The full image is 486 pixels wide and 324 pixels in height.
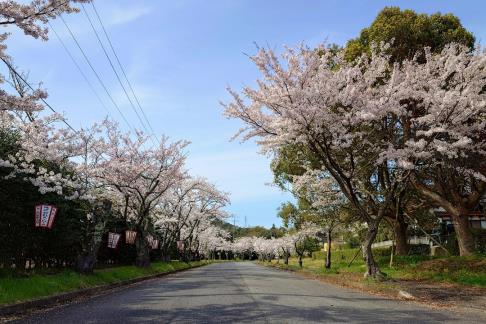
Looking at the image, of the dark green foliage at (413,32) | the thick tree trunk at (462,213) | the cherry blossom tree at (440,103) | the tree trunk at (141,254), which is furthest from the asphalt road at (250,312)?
the tree trunk at (141,254)

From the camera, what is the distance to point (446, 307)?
35.0ft

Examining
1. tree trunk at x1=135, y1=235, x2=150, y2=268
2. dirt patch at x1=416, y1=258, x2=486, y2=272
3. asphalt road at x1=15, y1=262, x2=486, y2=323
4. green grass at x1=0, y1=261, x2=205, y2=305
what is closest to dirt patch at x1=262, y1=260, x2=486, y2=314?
asphalt road at x1=15, y1=262, x2=486, y2=323

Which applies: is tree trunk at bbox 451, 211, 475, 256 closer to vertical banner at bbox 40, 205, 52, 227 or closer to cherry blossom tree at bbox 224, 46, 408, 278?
cherry blossom tree at bbox 224, 46, 408, 278

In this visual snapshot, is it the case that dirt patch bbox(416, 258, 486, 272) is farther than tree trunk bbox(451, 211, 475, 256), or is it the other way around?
tree trunk bbox(451, 211, 475, 256)

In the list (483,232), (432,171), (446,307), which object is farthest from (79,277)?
(483,232)

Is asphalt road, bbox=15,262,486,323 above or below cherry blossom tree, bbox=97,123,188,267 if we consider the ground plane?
below

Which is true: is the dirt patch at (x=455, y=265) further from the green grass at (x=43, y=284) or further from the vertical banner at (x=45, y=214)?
the vertical banner at (x=45, y=214)

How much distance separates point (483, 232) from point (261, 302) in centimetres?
2655

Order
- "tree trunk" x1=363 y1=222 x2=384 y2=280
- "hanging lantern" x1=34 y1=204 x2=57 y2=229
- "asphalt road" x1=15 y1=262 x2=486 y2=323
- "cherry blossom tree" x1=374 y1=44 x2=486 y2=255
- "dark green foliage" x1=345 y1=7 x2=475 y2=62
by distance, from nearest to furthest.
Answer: "asphalt road" x1=15 y1=262 x2=486 y2=323, "hanging lantern" x1=34 y1=204 x2=57 y2=229, "cherry blossom tree" x1=374 y1=44 x2=486 y2=255, "tree trunk" x1=363 y1=222 x2=384 y2=280, "dark green foliage" x1=345 y1=7 x2=475 y2=62

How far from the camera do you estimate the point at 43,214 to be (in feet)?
47.5

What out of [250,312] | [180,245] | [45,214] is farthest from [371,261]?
[180,245]

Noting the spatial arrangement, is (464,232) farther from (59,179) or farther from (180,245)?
(180,245)

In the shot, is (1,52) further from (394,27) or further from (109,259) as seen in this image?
(109,259)

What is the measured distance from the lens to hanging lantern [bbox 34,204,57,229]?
1439cm
